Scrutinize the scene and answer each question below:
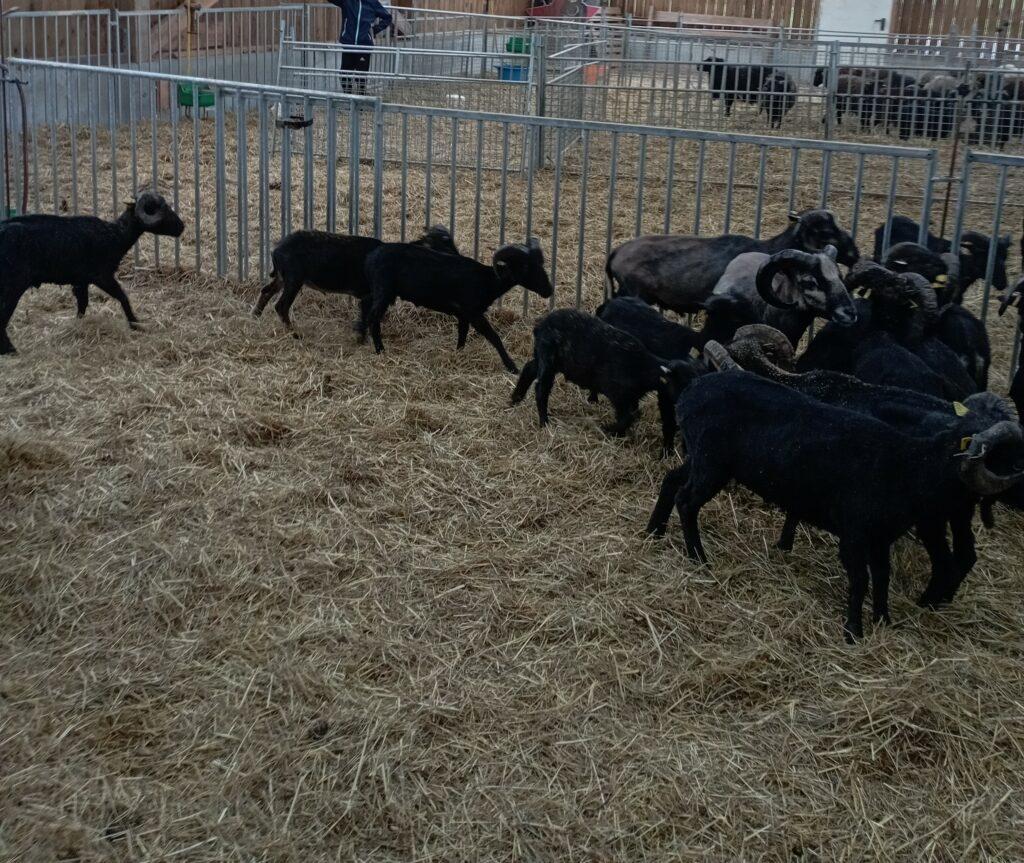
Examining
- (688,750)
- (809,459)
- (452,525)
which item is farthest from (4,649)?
(809,459)

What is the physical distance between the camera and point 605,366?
677cm

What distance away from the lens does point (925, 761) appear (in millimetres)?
4203

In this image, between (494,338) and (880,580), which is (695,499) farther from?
(494,338)

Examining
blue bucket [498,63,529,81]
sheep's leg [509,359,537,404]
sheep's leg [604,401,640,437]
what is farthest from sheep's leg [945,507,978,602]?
blue bucket [498,63,529,81]

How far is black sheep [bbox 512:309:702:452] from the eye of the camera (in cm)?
666

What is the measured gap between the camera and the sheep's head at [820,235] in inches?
309

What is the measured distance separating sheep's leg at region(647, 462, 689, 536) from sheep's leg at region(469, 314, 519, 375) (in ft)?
8.07

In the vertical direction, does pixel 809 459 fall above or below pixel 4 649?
above

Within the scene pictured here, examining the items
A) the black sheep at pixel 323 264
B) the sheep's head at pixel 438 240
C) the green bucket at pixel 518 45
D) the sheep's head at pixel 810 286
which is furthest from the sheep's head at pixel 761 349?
the green bucket at pixel 518 45

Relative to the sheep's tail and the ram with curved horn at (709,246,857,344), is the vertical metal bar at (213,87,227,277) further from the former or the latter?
the ram with curved horn at (709,246,857,344)

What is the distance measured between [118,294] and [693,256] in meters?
3.95

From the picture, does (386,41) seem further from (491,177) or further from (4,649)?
(4,649)

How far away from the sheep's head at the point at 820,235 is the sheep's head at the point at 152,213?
450 centimetres

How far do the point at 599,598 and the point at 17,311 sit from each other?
566 centimetres
